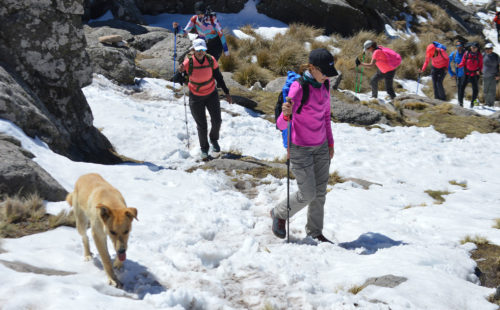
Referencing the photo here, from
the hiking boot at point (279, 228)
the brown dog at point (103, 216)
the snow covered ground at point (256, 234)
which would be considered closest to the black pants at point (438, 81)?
the snow covered ground at point (256, 234)

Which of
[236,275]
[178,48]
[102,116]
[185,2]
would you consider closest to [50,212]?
[236,275]

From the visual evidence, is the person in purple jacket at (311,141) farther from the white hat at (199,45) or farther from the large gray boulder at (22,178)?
the white hat at (199,45)

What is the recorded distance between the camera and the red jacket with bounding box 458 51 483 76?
15398 millimetres

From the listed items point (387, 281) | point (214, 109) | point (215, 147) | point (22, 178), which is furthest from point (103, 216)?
point (215, 147)

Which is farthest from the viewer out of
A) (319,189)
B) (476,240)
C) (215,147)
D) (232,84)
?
(232,84)

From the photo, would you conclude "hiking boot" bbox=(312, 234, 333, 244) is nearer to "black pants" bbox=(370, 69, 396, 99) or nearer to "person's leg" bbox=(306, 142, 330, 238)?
"person's leg" bbox=(306, 142, 330, 238)

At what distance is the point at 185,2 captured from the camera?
2273 cm

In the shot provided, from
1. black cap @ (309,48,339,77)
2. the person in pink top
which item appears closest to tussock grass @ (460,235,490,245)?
black cap @ (309,48,339,77)

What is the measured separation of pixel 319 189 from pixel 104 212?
2.96 metres

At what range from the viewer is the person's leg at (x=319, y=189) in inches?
207

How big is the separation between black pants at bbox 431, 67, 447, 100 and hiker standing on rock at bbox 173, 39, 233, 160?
1058 centimetres

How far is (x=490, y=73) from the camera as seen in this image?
15.6 metres

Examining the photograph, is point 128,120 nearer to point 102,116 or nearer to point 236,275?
point 102,116

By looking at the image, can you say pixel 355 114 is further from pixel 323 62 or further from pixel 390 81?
pixel 323 62
